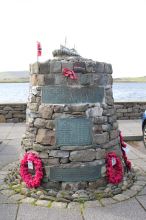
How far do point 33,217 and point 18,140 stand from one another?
5541 millimetres

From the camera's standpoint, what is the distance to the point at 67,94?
17.7 feet

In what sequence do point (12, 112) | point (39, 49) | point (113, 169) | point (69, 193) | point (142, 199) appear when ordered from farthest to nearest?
point (12, 112), point (39, 49), point (113, 169), point (69, 193), point (142, 199)

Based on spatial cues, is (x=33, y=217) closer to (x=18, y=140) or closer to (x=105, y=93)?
(x=105, y=93)

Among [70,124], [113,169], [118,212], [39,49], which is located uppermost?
[39,49]

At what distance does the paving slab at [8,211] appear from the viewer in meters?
4.47

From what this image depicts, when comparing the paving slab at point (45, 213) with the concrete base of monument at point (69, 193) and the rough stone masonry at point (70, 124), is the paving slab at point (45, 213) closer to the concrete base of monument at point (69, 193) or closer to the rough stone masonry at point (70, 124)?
the concrete base of monument at point (69, 193)

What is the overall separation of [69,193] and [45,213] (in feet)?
2.53

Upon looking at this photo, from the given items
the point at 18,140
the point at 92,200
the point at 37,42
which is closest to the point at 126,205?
the point at 92,200

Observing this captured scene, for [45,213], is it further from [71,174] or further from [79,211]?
[71,174]

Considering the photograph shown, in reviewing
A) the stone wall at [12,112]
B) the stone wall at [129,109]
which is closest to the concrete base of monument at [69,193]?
the stone wall at [12,112]

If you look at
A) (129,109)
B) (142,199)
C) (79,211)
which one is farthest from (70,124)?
(129,109)

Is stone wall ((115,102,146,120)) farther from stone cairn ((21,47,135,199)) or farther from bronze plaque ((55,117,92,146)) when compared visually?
bronze plaque ((55,117,92,146))

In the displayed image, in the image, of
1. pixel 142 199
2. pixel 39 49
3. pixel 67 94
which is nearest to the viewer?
pixel 142 199

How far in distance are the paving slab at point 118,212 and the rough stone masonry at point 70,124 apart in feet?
2.57
